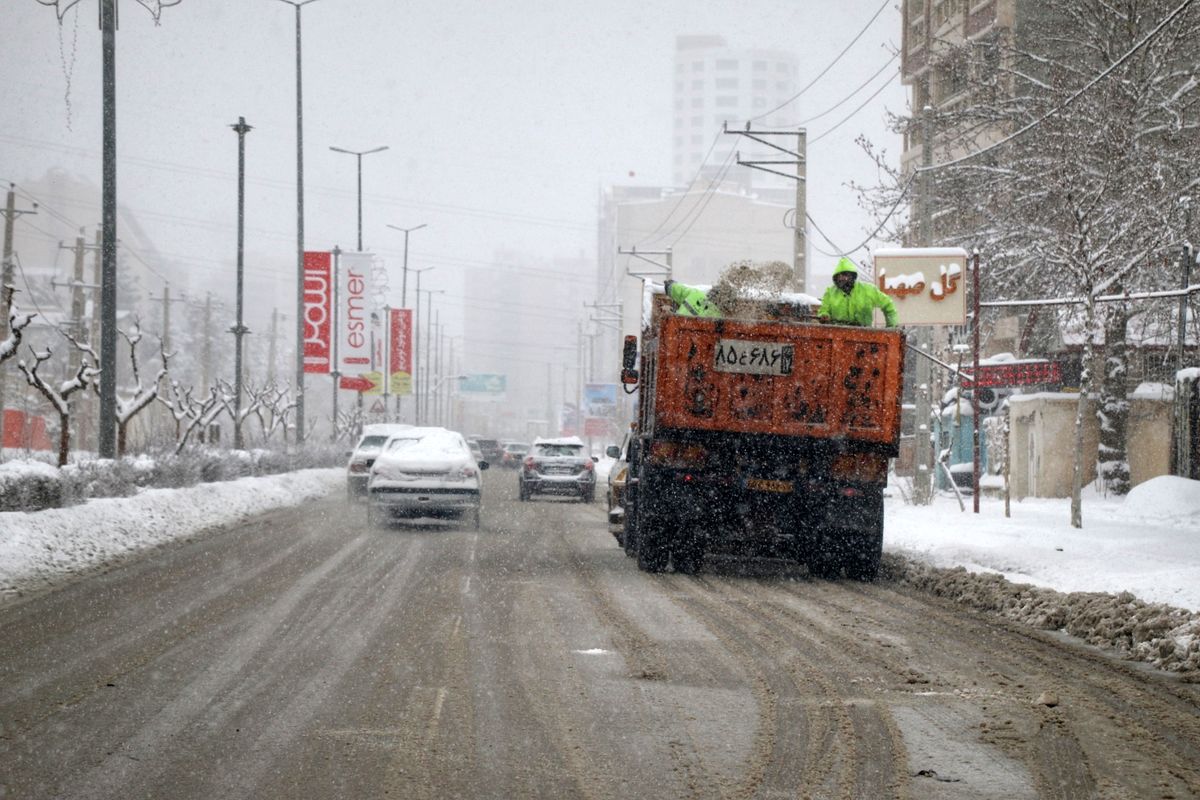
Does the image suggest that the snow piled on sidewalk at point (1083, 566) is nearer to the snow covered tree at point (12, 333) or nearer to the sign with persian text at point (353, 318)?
the snow covered tree at point (12, 333)

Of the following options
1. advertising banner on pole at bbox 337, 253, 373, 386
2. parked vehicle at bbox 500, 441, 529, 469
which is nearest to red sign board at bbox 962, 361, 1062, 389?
advertising banner on pole at bbox 337, 253, 373, 386

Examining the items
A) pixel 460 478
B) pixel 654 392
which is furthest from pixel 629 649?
pixel 460 478

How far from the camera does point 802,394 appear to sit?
1486 centimetres

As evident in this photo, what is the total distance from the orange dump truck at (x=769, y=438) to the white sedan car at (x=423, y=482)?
8.04 metres

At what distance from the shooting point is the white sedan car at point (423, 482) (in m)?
23.3

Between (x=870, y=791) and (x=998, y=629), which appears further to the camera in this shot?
(x=998, y=629)

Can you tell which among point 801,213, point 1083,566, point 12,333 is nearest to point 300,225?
point 801,213

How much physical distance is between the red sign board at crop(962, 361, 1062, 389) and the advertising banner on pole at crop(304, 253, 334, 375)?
66.2ft

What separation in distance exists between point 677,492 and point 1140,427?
48.6ft

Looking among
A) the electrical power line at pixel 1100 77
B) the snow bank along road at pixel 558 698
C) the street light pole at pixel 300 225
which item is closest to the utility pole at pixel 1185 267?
the electrical power line at pixel 1100 77

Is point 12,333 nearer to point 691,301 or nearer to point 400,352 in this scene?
point 691,301

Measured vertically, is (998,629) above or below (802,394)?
below

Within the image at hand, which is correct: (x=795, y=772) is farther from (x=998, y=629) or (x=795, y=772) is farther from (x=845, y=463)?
(x=845, y=463)

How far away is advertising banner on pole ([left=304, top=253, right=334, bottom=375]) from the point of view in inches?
1737
